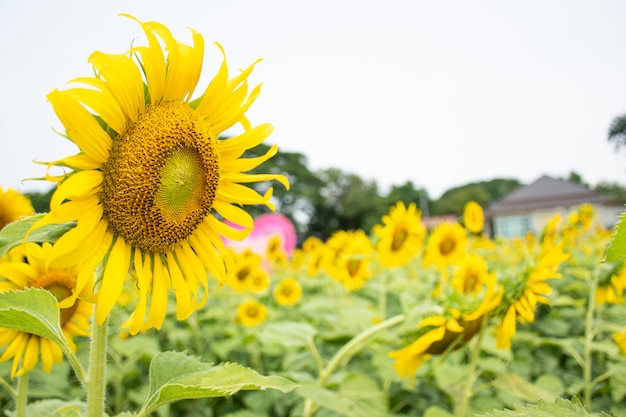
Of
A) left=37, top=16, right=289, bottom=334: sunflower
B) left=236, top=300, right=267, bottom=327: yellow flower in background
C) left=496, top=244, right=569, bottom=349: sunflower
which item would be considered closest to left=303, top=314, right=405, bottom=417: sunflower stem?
left=496, top=244, right=569, bottom=349: sunflower

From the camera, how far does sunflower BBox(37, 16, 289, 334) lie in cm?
83

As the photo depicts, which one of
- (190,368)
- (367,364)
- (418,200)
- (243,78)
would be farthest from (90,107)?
(418,200)

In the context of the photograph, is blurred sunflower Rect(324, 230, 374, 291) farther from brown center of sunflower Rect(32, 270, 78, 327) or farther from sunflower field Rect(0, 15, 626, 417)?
brown center of sunflower Rect(32, 270, 78, 327)

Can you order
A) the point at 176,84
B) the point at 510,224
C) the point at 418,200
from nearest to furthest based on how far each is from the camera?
the point at 176,84 < the point at 510,224 < the point at 418,200

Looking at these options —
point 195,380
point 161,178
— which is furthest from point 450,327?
point 161,178

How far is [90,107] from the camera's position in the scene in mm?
826

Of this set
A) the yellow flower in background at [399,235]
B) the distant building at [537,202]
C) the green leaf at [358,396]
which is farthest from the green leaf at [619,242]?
the distant building at [537,202]

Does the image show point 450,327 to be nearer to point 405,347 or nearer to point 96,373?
point 405,347

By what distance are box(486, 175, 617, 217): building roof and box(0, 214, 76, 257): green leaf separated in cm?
4026

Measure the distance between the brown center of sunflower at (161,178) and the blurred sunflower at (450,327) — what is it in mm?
771

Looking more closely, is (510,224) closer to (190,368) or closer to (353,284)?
(353,284)

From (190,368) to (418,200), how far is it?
60.5 m

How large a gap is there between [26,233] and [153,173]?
26 centimetres

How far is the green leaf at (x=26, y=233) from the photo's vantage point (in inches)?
31.0
